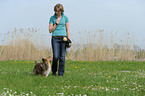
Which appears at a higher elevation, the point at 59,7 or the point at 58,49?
the point at 59,7

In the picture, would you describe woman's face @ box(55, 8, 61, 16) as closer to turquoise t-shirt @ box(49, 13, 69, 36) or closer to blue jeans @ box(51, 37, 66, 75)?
turquoise t-shirt @ box(49, 13, 69, 36)

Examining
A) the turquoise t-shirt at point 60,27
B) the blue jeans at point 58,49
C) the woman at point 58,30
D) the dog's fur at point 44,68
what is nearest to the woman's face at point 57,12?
the woman at point 58,30

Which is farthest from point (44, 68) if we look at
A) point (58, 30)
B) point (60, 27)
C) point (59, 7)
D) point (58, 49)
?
point (59, 7)

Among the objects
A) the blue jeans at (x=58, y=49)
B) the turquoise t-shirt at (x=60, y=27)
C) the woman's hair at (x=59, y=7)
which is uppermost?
→ the woman's hair at (x=59, y=7)

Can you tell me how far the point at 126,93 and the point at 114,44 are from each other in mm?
12111

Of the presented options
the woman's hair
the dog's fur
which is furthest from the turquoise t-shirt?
the dog's fur

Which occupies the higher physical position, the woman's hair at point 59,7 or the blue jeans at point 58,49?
the woman's hair at point 59,7

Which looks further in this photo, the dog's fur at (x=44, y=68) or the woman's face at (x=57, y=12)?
the woman's face at (x=57, y=12)

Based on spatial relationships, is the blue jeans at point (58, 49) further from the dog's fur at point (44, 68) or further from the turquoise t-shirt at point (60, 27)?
the dog's fur at point (44, 68)

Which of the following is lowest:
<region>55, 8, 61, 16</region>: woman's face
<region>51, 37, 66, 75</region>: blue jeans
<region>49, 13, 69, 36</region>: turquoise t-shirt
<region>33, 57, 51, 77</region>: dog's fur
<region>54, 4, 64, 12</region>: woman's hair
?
<region>33, 57, 51, 77</region>: dog's fur

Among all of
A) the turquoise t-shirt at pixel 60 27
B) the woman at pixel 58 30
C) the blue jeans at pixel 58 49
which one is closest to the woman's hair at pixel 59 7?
the woman at pixel 58 30

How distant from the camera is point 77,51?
16312 mm

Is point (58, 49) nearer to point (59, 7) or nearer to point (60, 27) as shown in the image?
point (60, 27)

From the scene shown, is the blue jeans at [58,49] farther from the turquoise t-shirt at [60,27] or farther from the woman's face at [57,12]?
the woman's face at [57,12]
